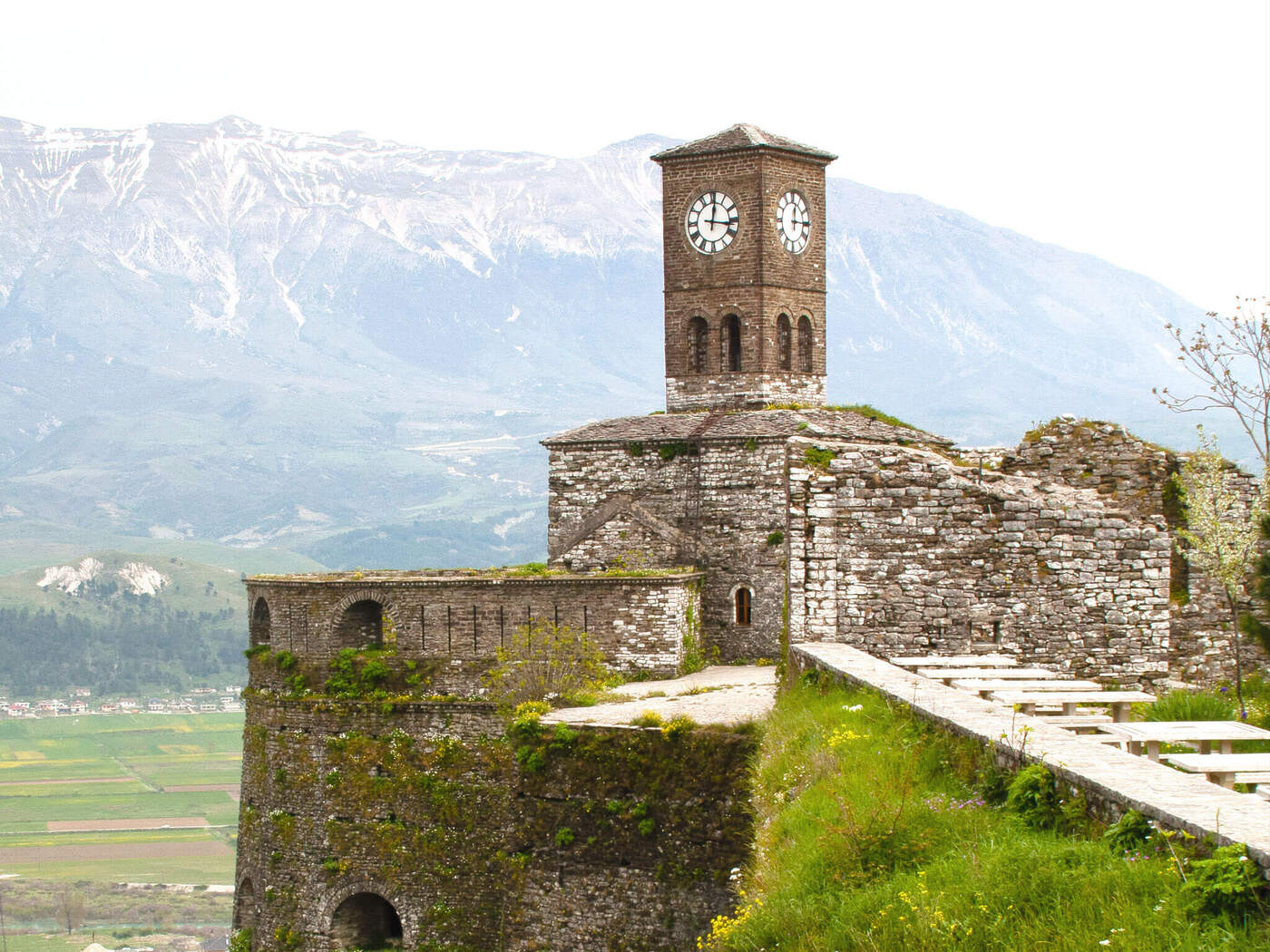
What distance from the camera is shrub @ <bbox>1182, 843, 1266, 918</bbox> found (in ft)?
24.2

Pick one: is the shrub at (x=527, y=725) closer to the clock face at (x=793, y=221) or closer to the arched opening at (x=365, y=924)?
the arched opening at (x=365, y=924)

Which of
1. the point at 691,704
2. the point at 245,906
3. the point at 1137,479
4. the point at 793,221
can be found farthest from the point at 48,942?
the point at 1137,479

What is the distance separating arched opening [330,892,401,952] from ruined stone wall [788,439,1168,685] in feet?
55.0

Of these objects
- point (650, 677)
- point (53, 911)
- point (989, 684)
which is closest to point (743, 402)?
point (650, 677)

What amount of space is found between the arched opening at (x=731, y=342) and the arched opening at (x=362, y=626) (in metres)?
11.9

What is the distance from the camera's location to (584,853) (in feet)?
67.5

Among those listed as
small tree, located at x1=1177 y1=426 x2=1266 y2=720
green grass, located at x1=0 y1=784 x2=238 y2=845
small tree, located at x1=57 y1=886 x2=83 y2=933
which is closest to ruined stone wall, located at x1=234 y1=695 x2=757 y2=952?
small tree, located at x1=1177 y1=426 x2=1266 y2=720

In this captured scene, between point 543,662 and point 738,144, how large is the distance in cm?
1503

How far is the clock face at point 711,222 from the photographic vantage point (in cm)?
4256

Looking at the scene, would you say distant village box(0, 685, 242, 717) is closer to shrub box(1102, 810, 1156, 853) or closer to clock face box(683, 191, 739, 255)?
clock face box(683, 191, 739, 255)

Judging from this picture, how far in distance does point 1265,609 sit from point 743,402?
24440 millimetres

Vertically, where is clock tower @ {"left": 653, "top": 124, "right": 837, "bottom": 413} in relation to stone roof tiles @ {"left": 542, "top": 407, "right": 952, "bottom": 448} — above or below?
above

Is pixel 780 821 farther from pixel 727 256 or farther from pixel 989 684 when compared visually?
pixel 727 256

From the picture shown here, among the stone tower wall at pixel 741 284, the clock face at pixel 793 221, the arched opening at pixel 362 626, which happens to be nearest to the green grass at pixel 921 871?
the arched opening at pixel 362 626
